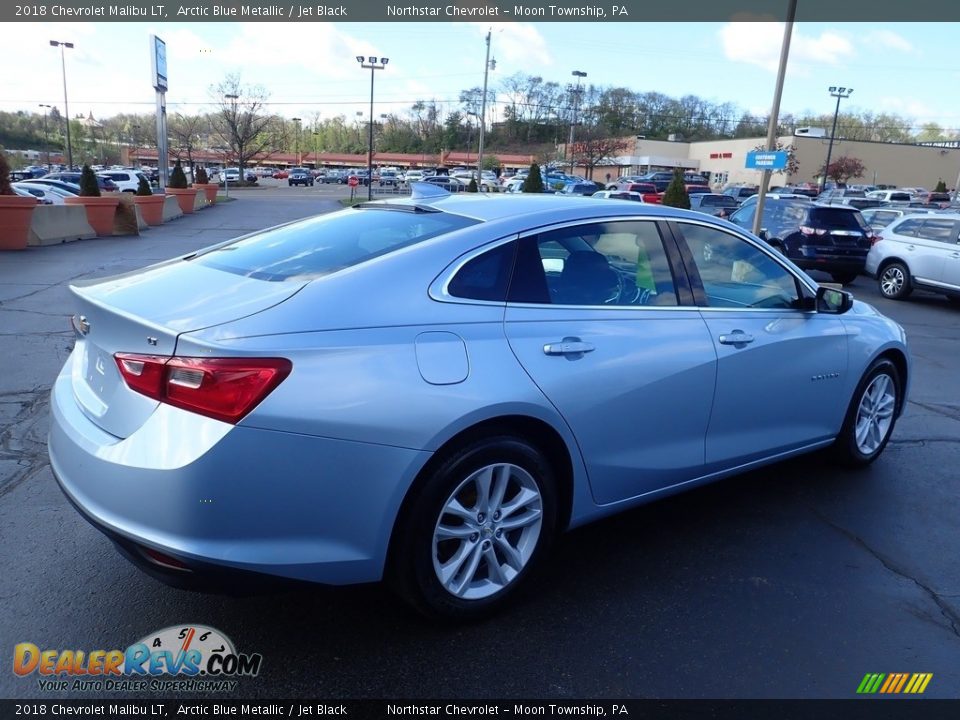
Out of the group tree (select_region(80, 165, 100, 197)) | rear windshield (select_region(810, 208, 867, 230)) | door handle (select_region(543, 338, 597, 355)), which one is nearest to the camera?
door handle (select_region(543, 338, 597, 355))

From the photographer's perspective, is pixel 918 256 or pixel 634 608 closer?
pixel 634 608

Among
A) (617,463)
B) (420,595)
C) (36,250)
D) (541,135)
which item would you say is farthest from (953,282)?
(541,135)

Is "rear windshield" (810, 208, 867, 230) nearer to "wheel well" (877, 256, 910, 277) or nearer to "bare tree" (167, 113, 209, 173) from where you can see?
"wheel well" (877, 256, 910, 277)

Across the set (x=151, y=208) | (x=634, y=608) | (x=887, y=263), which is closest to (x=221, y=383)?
(x=634, y=608)

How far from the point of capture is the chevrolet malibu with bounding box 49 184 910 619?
7.77 ft

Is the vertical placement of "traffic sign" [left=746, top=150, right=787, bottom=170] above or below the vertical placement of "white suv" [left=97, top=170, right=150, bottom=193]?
above

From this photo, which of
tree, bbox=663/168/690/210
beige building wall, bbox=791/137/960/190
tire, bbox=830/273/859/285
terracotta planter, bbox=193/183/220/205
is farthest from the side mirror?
beige building wall, bbox=791/137/960/190

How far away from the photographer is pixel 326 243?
3322 mm

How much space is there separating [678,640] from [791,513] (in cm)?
160

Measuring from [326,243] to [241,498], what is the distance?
4.55 ft

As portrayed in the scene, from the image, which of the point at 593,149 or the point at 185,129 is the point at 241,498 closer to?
the point at 593,149

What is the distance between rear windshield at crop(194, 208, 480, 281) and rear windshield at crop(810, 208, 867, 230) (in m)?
13.6

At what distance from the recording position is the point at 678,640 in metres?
2.94

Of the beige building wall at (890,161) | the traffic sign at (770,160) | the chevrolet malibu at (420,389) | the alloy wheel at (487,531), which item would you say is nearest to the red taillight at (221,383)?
the chevrolet malibu at (420,389)
